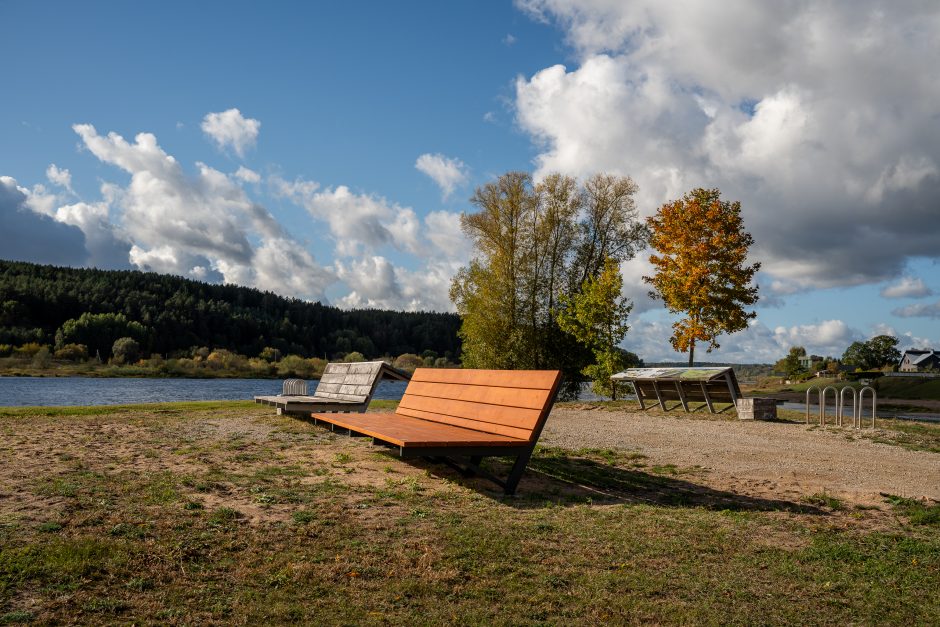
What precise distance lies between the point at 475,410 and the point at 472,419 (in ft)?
0.37

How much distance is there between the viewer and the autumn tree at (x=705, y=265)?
22.9 metres

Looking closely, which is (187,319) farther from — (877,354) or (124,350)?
(877,354)

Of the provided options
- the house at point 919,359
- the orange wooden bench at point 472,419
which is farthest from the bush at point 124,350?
the house at point 919,359

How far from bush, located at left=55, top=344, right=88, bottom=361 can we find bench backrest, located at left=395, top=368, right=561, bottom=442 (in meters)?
83.6

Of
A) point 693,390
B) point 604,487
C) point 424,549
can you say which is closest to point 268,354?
point 693,390

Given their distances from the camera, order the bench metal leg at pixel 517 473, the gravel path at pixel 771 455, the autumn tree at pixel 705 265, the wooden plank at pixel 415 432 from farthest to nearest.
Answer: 1. the autumn tree at pixel 705 265
2. the gravel path at pixel 771 455
3. the bench metal leg at pixel 517 473
4. the wooden plank at pixel 415 432

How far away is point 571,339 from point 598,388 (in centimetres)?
490

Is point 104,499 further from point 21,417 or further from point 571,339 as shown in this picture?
point 571,339

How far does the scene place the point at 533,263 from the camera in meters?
28.4

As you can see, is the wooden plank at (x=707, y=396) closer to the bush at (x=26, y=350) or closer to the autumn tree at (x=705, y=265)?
the autumn tree at (x=705, y=265)

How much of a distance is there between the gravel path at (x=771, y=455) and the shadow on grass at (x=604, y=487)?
1.59 feet

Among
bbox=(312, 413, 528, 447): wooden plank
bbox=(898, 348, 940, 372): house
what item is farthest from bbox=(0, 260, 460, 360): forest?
bbox=(312, 413, 528, 447): wooden plank

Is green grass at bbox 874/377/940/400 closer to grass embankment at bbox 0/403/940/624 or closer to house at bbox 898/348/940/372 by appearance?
grass embankment at bbox 0/403/940/624

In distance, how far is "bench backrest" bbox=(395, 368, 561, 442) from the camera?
A: 249 inches
